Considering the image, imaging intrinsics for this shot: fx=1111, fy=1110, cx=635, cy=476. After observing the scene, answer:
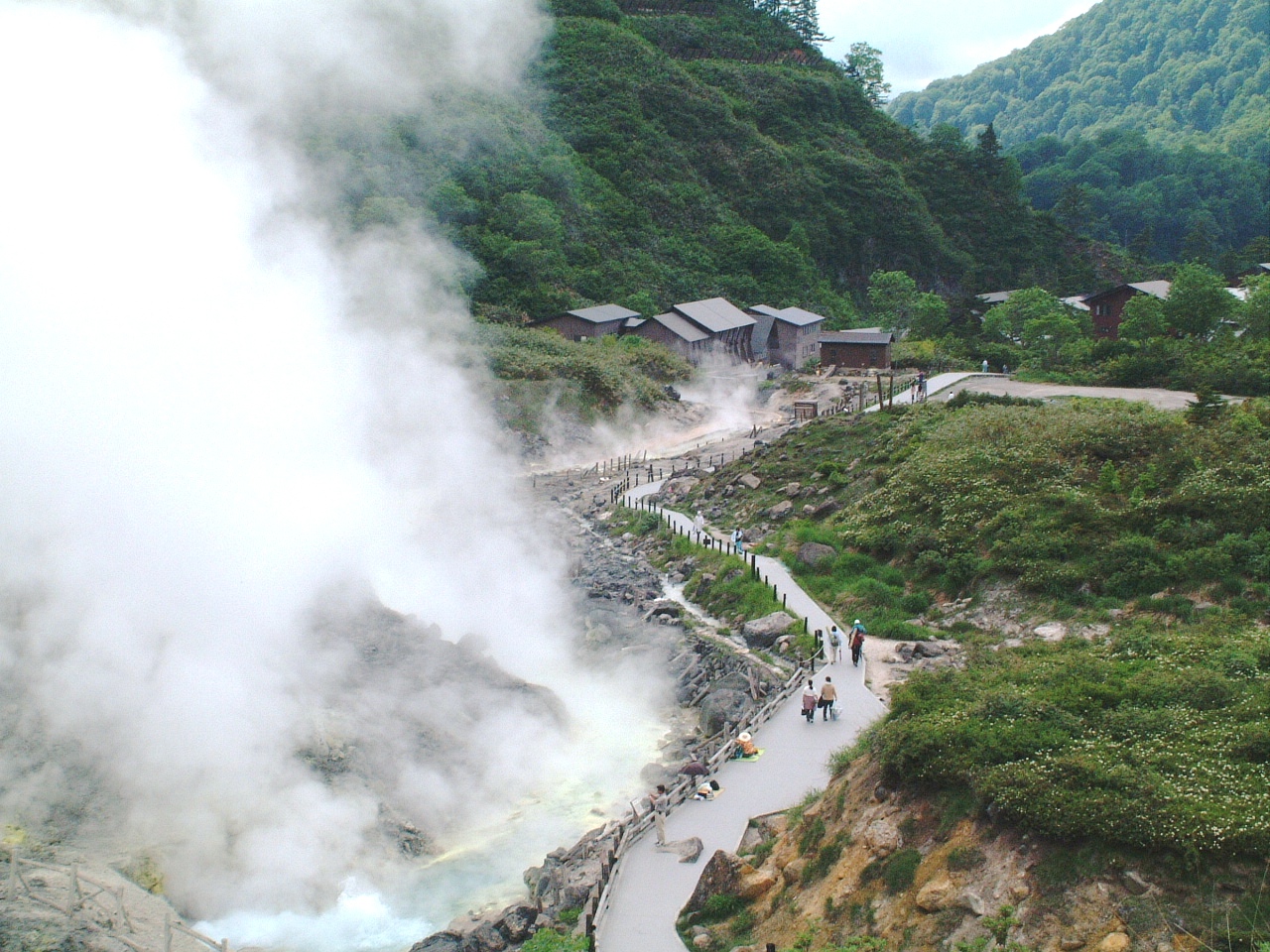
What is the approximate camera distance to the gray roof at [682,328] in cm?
7188

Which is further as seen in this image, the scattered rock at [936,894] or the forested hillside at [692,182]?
the forested hillside at [692,182]

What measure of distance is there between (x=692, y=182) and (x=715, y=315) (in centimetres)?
2977

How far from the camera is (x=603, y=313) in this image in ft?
246

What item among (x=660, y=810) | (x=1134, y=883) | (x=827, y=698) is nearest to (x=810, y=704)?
(x=827, y=698)

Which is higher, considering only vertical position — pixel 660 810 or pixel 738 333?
pixel 738 333

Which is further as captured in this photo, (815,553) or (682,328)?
(682,328)

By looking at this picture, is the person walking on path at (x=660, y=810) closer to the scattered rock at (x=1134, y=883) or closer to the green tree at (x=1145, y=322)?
the scattered rock at (x=1134, y=883)

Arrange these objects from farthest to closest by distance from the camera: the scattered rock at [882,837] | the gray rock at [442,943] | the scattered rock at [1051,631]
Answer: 1. the scattered rock at [1051,631]
2. the gray rock at [442,943]
3. the scattered rock at [882,837]

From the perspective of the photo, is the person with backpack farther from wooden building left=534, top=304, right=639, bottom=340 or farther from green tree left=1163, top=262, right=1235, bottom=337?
wooden building left=534, top=304, right=639, bottom=340

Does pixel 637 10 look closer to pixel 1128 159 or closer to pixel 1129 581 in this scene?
pixel 1128 159

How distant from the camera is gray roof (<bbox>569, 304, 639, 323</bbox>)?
72950mm

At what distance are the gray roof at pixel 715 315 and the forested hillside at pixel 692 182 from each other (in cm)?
575

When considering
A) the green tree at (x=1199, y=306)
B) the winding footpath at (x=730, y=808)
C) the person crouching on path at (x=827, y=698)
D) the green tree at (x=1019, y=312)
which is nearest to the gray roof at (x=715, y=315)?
the green tree at (x=1019, y=312)

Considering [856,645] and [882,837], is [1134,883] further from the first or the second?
[856,645]
